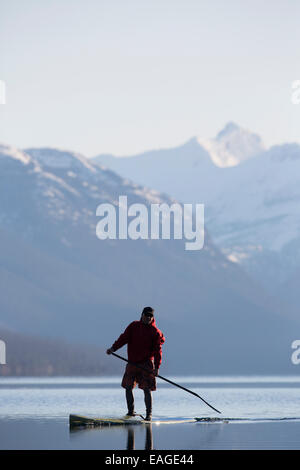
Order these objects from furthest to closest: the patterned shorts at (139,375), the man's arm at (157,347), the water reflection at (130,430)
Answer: the patterned shorts at (139,375)
the man's arm at (157,347)
the water reflection at (130,430)

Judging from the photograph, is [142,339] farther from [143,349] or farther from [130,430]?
[130,430]

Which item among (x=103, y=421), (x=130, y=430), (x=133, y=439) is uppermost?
(x=103, y=421)

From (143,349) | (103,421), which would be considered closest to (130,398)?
(103,421)

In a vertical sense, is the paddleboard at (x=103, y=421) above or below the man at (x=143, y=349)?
below

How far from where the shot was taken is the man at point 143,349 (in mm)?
35812

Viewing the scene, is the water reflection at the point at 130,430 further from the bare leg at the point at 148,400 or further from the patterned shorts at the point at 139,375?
the patterned shorts at the point at 139,375

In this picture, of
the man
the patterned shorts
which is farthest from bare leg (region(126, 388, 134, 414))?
the patterned shorts

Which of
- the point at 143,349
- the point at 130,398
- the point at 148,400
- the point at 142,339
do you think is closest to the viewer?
the point at 142,339

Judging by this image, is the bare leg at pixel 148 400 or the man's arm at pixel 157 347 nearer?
the man's arm at pixel 157 347

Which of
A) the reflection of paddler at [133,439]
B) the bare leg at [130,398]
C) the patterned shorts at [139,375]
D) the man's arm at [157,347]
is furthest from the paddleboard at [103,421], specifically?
the man's arm at [157,347]

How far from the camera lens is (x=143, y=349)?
36156 millimetres
